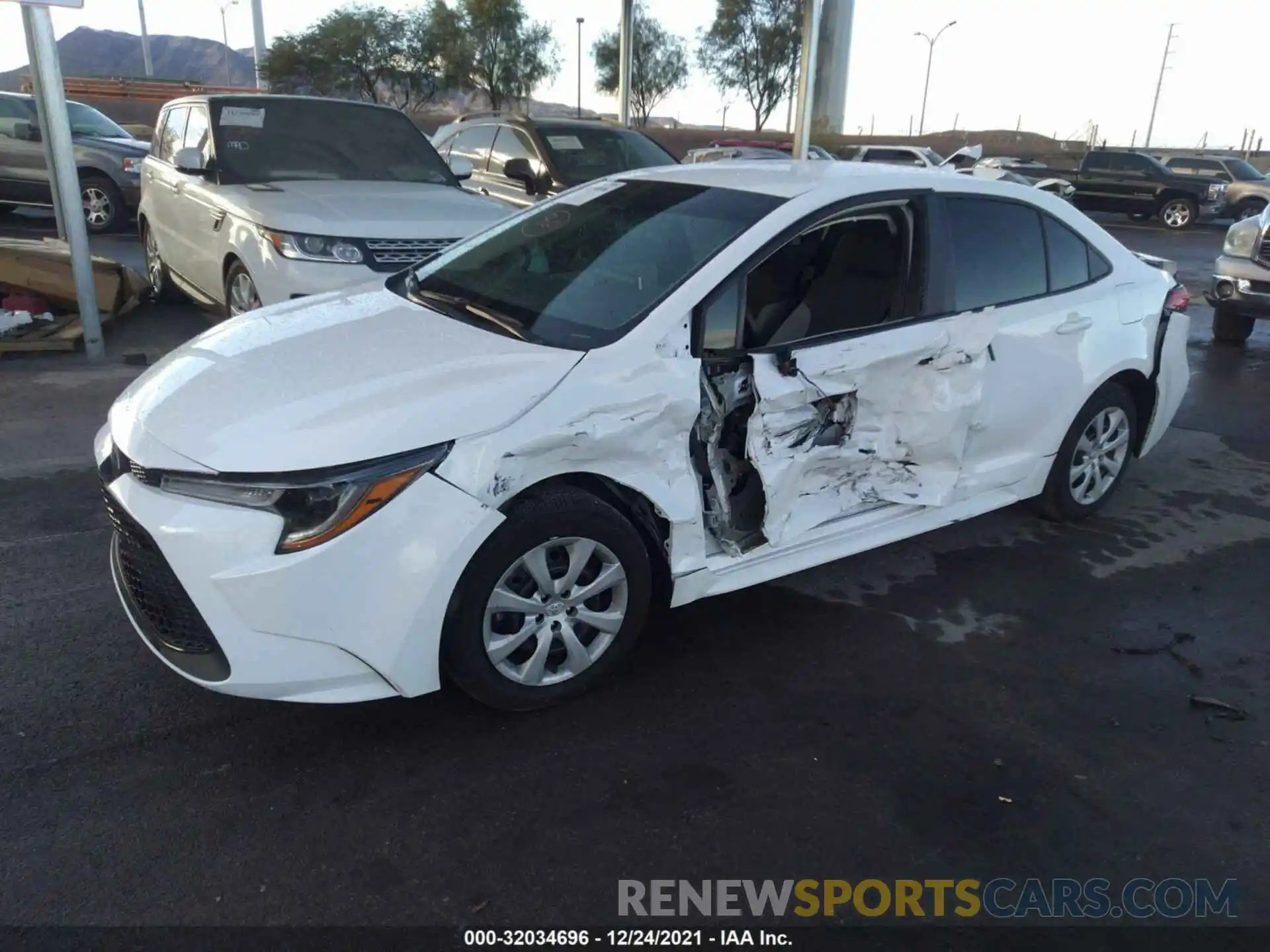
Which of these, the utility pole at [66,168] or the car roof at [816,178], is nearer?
the car roof at [816,178]

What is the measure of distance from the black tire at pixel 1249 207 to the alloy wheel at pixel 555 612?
1002 inches

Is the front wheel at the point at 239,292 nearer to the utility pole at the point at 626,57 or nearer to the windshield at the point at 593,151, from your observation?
the windshield at the point at 593,151

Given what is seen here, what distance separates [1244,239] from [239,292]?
28.5 ft

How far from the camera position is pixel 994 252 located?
411 centimetres

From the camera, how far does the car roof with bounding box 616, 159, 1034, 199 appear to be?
3.69m

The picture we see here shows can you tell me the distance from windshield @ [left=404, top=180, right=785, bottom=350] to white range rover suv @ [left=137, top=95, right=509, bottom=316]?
221 centimetres

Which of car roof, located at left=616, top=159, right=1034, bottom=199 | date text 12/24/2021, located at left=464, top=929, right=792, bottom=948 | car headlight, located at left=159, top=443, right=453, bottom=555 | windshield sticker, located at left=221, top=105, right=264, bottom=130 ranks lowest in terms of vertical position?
date text 12/24/2021, located at left=464, top=929, right=792, bottom=948

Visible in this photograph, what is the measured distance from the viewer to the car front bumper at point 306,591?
2.58 metres

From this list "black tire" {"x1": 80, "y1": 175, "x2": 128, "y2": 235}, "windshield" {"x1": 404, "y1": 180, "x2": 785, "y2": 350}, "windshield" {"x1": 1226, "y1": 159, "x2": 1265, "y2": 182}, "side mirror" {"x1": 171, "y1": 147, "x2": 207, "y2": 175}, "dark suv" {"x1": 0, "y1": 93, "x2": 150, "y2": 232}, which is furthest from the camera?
"windshield" {"x1": 1226, "y1": 159, "x2": 1265, "y2": 182}

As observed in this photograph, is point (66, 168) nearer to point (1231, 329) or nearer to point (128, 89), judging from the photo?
point (1231, 329)

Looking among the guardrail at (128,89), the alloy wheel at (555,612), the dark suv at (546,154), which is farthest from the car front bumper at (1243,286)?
the guardrail at (128,89)

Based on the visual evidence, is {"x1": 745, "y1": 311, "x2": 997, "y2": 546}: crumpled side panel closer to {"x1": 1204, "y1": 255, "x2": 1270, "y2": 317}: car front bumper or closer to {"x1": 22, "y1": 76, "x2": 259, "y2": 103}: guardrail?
{"x1": 1204, "y1": 255, "x2": 1270, "y2": 317}: car front bumper

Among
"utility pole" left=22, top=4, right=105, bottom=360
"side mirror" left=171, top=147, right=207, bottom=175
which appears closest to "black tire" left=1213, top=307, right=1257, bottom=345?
"side mirror" left=171, top=147, right=207, bottom=175

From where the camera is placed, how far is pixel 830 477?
3.64m
